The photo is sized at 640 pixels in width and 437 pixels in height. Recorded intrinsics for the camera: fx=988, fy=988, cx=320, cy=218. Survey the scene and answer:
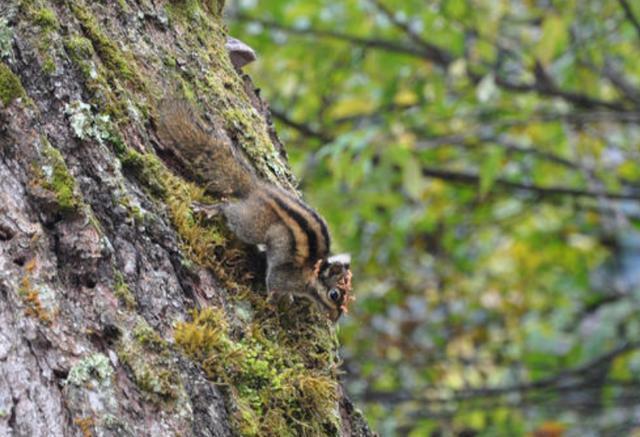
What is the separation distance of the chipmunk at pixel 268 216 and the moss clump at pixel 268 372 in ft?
0.79

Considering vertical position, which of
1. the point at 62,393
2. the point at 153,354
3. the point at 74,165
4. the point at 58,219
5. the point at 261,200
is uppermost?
the point at 261,200

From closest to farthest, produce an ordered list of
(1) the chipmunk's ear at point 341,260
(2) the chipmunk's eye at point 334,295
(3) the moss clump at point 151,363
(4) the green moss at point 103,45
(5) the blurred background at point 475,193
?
1. (3) the moss clump at point 151,363
2. (4) the green moss at point 103,45
3. (2) the chipmunk's eye at point 334,295
4. (1) the chipmunk's ear at point 341,260
5. (5) the blurred background at point 475,193

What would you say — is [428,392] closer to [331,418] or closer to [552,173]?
[552,173]

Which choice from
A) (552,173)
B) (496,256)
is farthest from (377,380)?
(552,173)

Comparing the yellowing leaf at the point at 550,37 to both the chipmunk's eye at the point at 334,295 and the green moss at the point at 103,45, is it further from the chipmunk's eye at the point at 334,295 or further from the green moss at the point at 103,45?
the green moss at the point at 103,45

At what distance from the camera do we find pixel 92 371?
Result: 2.16 m

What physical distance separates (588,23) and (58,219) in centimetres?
600

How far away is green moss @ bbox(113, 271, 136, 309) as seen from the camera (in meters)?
2.33

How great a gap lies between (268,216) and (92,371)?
4.74 ft

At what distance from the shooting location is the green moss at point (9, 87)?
2381 millimetres

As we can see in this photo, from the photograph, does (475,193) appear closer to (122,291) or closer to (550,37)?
(550,37)

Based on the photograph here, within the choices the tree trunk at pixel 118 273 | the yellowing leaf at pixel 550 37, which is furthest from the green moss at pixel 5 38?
the yellowing leaf at pixel 550 37

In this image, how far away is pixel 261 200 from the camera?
344 cm

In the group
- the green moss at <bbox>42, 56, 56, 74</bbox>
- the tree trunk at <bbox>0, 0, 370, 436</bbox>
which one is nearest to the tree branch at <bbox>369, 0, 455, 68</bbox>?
the tree trunk at <bbox>0, 0, 370, 436</bbox>
